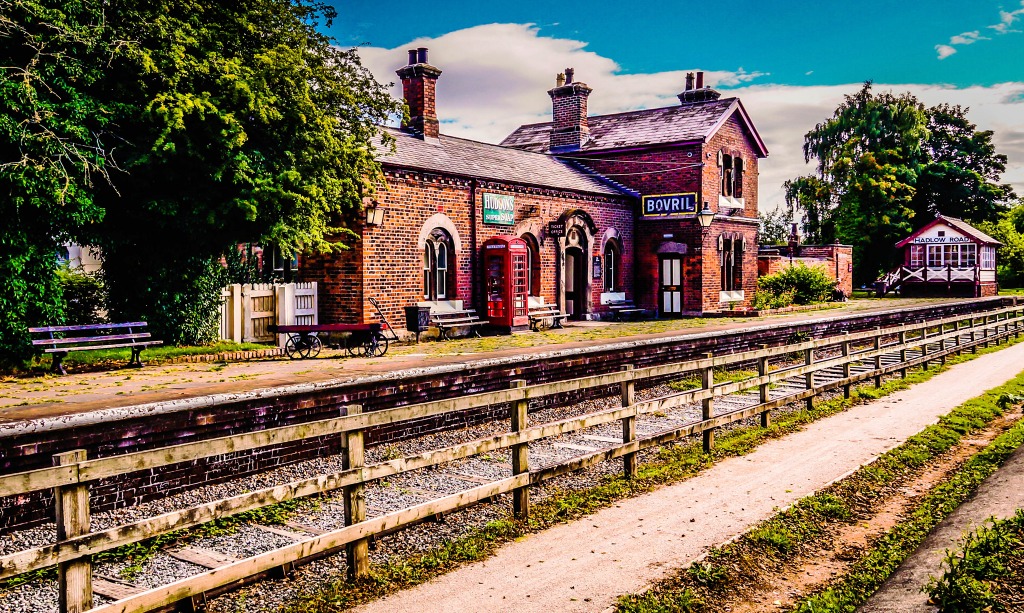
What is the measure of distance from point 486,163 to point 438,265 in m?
4.23

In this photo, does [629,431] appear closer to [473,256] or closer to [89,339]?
[89,339]

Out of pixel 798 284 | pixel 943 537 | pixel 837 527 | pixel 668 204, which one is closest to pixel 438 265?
pixel 668 204

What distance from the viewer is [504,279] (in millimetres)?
20000

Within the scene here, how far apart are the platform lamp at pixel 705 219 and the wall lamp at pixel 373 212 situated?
12.3 meters

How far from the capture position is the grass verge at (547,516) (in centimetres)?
499

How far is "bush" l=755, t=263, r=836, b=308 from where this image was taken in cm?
3234

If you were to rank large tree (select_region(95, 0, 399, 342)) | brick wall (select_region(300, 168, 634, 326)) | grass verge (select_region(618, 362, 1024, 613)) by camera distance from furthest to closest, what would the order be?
brick wall (select_region(300, 168, 634, 326)) → large tree (select_region(95, 0, 399, 342)) → grass verge (select_region(618, 362, 1024, 613))

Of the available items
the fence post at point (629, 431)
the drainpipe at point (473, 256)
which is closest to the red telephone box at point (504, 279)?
the drainpipe at point (473, 256)

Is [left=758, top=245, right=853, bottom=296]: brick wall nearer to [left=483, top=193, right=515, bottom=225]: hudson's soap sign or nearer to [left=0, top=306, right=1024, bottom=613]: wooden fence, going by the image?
[left=483, top=193, right=515, bottom=225]: hudson's soap sign

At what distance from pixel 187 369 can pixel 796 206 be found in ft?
182

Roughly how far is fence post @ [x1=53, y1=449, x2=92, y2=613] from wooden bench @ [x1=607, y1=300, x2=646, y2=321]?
2227cm

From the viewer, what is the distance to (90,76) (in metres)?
12.0

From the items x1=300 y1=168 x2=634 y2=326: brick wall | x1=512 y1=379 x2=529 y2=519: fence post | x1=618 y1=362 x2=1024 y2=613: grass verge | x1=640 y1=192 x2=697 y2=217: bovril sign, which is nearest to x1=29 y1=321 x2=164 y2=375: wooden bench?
x1=300 y1=168 x2=634 y2=326: brick wall

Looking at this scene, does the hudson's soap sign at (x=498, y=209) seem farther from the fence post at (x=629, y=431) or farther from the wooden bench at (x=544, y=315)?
the fence post at (x=629, y=431)
